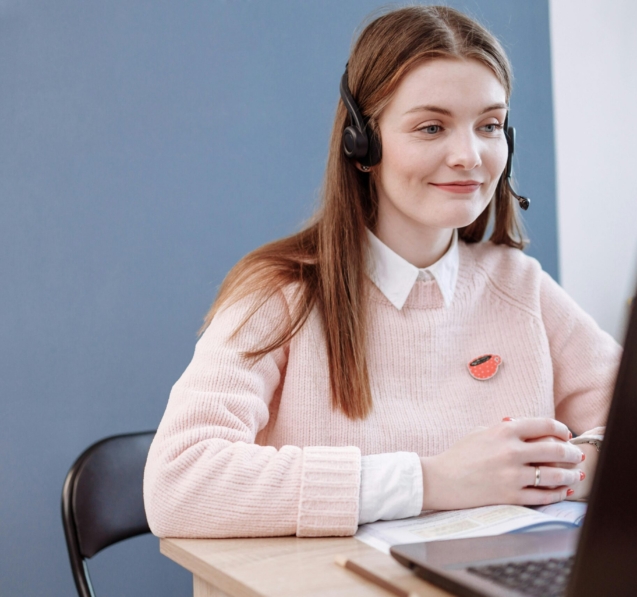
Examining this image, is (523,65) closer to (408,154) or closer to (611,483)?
(408,154)

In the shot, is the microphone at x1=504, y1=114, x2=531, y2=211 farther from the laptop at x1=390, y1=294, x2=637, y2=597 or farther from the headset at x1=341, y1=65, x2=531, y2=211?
the laptop at x1=390, y1=294, x2=637, y2=597

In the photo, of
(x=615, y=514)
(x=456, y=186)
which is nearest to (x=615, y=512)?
(x=615, y=514)

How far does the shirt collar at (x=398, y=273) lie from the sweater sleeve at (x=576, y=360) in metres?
0.21

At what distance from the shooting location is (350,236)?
1322mm

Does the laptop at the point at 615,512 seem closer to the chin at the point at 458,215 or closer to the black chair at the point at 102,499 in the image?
the chin at the point at 458,215

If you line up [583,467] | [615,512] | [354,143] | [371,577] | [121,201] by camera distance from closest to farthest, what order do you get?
[615,512], [371,577], [583,467], [354,143], [121,201]

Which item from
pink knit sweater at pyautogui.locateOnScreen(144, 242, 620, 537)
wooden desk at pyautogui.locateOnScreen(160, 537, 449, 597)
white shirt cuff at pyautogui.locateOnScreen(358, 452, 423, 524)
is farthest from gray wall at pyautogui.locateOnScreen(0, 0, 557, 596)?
white shirt cuff at pyautogui.locateOnScreen(358, 452, 423, 524)

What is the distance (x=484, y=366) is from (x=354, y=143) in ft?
1.44

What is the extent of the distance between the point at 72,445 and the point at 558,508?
52.2 inches

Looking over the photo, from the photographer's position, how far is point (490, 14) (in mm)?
2693

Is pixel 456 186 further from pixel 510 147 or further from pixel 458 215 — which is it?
pixel 510 147

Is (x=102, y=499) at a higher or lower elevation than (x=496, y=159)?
lower

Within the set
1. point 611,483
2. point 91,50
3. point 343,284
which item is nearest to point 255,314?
point 343,284

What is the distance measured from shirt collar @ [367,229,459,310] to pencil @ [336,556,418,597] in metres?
0.61
